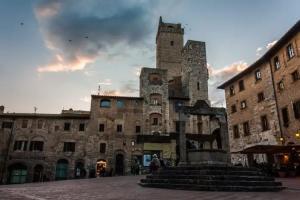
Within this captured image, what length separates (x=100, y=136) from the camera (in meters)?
32.5

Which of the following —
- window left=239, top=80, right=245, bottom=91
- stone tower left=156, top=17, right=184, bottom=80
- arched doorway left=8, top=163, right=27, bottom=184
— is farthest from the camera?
stone tower left=156, top=17, right=184, bottom=80

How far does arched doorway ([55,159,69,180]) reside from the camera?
3088 centimetres

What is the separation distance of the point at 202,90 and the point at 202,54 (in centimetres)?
596

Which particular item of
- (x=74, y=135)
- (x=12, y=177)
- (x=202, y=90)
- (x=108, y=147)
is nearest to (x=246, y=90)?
(x=202, y=90)

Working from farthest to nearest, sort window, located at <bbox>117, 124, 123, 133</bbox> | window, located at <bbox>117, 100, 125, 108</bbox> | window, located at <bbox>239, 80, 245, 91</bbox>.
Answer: window, located at <bbox>117, 100, 125, 108</bbox> → window, located at <bbox>117, 124, 123, 133</bbox> → window, located at <bbox>239, 80, 245, 91</bbox>

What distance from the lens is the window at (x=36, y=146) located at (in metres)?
31.3

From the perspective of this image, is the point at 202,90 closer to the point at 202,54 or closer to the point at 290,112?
the point at 202,54

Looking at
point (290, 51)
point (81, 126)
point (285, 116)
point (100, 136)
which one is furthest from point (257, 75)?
point (81, 126)

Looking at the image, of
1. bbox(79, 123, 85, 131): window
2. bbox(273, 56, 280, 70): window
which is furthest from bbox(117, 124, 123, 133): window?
bbox(273, 56, 280, 70): window

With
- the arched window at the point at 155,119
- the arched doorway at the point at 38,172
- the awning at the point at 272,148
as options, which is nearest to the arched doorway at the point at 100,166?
the arched doorway at the point at 38,172

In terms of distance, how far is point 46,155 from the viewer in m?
31.3

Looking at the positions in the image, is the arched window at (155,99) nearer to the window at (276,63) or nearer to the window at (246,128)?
the window at (246,128)

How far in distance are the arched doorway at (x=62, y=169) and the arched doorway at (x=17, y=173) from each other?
3.85 meters

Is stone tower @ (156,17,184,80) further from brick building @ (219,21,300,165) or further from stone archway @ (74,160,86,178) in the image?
stone archway @ (74,160,86,178)
